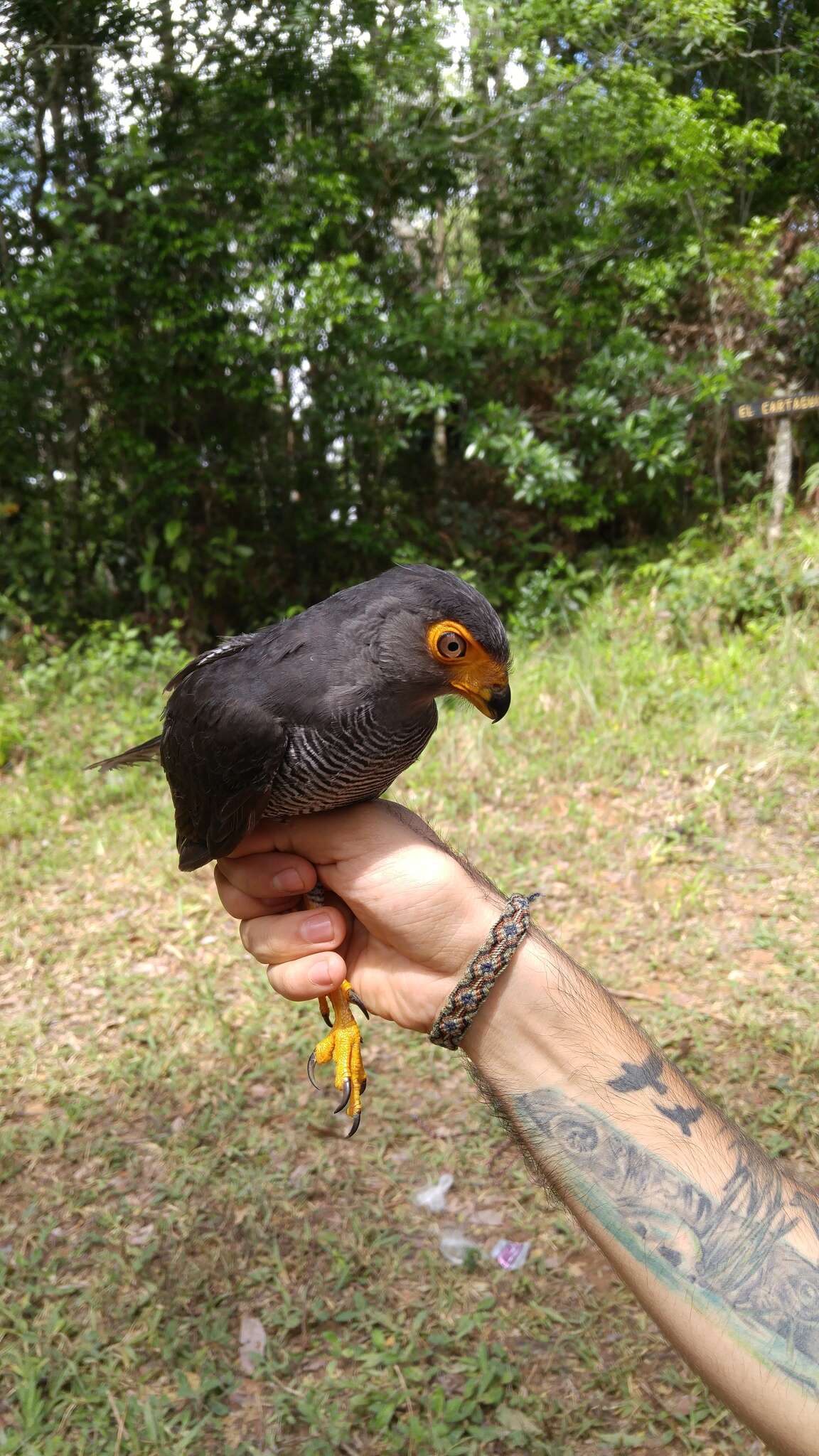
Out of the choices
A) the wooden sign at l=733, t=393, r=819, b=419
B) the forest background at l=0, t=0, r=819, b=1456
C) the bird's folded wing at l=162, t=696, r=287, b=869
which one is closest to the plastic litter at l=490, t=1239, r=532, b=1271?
the forest background at l=0, t=0, r=819, b=1456

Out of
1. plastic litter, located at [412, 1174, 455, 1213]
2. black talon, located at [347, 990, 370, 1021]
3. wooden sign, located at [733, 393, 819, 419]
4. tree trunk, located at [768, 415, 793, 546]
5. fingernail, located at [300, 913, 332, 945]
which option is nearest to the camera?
fingernail, located at [300, 913, 332, 945]

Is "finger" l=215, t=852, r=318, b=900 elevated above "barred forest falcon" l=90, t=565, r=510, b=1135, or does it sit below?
below

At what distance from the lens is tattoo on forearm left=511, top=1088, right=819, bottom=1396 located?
1298 mm

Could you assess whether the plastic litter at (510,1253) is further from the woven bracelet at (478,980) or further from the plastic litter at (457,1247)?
the woven bracelet at (478,980)

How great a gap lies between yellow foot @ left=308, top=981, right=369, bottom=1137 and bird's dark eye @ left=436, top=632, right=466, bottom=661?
828 millimetres

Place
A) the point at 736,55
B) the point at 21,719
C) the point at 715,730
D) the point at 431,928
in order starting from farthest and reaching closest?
the point at 736,55 < the point at 21,719 < the point at 715,730 < the point at 431,928

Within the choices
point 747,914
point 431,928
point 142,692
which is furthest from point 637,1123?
point 142,692

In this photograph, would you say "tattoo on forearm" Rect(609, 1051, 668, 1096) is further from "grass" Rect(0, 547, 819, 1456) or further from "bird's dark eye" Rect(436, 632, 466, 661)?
"grass" Rect(0, 547, 819, 1456)

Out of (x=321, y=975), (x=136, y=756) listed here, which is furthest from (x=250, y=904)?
(x=136, y=756)

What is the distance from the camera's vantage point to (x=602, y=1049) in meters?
1.64

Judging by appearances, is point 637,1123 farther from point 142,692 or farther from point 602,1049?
point 142,692

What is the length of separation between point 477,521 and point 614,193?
8.74 feet

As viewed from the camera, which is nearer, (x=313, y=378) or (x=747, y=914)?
(x=747, y=914)

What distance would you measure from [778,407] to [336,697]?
16.7 feet
